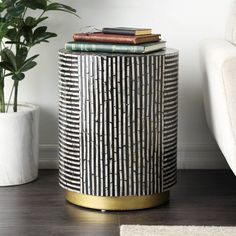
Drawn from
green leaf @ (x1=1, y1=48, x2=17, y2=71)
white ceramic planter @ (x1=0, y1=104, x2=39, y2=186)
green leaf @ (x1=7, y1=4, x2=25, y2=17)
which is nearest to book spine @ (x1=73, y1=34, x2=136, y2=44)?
green leaf @ (x1=7, y1=4, x2=25, y2=17)

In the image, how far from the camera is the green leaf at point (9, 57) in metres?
2.64

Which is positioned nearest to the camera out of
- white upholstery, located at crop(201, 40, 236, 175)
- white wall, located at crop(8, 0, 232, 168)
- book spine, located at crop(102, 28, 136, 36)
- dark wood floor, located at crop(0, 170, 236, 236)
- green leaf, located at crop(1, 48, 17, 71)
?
white upholstery, located at crop(201, 40, 236, 175)

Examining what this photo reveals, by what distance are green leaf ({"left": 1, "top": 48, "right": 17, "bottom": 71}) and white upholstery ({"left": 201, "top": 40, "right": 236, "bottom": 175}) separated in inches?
29.2

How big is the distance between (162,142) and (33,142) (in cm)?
64

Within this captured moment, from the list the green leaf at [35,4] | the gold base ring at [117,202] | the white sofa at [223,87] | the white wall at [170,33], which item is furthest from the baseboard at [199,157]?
the green leaf at [35,4]

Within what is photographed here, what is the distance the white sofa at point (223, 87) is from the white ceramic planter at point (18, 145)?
2.41 ft

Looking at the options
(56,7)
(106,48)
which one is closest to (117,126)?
(106,48)

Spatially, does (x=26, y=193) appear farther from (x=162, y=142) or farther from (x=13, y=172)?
(x=162, y=142)

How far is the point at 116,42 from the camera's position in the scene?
2.36 metres

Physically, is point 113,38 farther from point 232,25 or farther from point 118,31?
point 232,25

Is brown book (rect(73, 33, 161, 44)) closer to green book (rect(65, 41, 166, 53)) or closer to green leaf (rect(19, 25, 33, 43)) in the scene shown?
green book (rect(65, 41, 166, 53))

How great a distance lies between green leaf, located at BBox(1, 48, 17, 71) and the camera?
2.64 metres

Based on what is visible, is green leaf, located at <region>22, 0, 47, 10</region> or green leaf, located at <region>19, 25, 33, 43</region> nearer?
green leaf, located at <region>22, 0, 47, 10</region>

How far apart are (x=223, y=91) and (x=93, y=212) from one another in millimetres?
658
